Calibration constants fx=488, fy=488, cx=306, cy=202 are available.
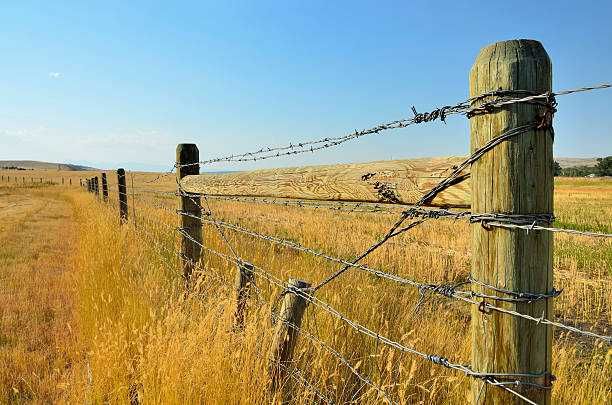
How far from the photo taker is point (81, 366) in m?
3.93

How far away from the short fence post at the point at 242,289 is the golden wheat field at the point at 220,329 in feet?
0.34

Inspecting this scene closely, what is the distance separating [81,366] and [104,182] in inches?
440

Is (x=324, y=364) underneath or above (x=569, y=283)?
above

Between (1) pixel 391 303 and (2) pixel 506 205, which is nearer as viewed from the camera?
(2) pixel 506 205

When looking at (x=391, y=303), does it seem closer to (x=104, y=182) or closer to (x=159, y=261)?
(x=159, y=261)

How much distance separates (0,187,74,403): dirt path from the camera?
376 cm

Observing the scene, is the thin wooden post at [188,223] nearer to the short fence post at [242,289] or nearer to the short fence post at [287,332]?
the short fence post at [242,289]

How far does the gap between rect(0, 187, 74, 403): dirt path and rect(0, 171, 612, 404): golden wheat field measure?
0.02 meters

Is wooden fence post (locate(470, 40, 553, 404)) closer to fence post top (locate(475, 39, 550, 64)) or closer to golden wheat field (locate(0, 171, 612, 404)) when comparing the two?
fence post top (locate(475, 39, 550, 64))

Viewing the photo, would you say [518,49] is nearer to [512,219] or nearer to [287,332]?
→ [512,219]

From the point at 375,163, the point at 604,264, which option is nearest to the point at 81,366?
the point at 375,163

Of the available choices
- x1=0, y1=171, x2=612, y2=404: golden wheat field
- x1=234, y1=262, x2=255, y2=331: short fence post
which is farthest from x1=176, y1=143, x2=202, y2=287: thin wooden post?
x1=234, y1=262, x2=255, y2=331: short fence post

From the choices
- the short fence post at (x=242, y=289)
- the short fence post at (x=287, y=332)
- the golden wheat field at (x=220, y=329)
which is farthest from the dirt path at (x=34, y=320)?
the short fence post at (x=287, y=332)

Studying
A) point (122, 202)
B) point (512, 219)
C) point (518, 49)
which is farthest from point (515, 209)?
point (122, 202)
